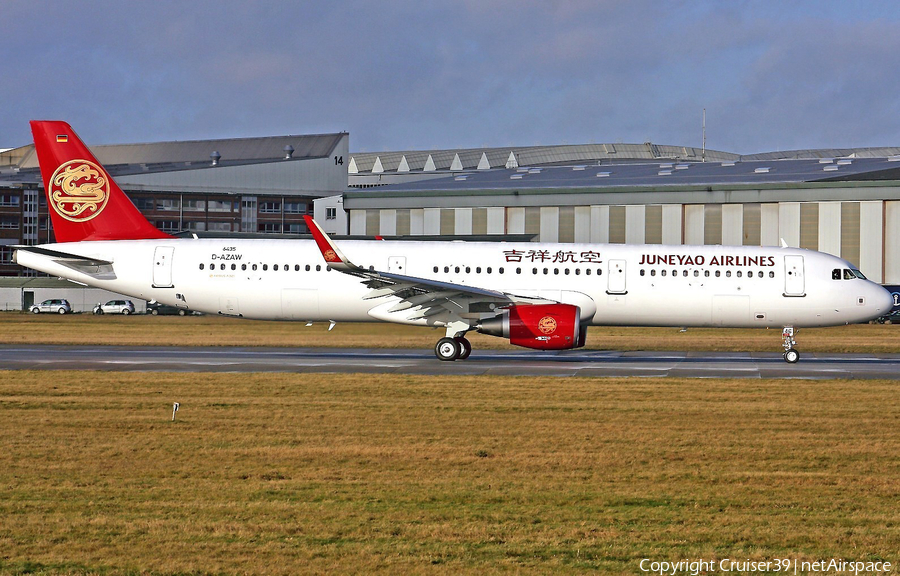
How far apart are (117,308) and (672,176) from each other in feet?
136

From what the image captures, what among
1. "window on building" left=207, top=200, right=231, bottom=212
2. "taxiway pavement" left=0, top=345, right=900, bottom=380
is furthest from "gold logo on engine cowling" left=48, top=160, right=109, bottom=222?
"window on building" left=207, top=200, right=231, bottom=212

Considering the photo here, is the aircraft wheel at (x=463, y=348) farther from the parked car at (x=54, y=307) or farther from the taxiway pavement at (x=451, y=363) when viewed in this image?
the parked car at (x=54, y=307)

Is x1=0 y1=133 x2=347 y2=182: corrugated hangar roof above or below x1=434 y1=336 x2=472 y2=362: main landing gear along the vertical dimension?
above

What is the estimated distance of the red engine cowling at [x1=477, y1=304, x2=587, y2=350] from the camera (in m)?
27.0

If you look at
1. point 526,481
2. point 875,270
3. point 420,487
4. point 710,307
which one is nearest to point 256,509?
point 420,487

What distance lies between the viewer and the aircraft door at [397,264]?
30.0 m

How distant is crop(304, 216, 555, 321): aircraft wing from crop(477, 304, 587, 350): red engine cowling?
40.3 inches

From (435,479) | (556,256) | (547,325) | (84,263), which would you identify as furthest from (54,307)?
(435,479)

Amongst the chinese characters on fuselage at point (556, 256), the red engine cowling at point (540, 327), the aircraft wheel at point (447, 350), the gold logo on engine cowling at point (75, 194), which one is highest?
the gold logo on engine cowling at point (75, 194)

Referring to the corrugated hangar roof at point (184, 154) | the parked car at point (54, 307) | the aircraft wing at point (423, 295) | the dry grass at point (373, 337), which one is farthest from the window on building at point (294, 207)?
the aircraft wing at point (423, 295)

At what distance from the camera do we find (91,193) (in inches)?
1216

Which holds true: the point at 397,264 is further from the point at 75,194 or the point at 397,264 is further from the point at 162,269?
the point at 75,194

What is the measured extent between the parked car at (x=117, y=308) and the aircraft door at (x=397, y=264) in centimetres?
4738

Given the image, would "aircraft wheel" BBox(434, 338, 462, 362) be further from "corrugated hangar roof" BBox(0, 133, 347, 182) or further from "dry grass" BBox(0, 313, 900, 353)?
"corrugated hangar roof" BBox(0, 133, 347, 182)
